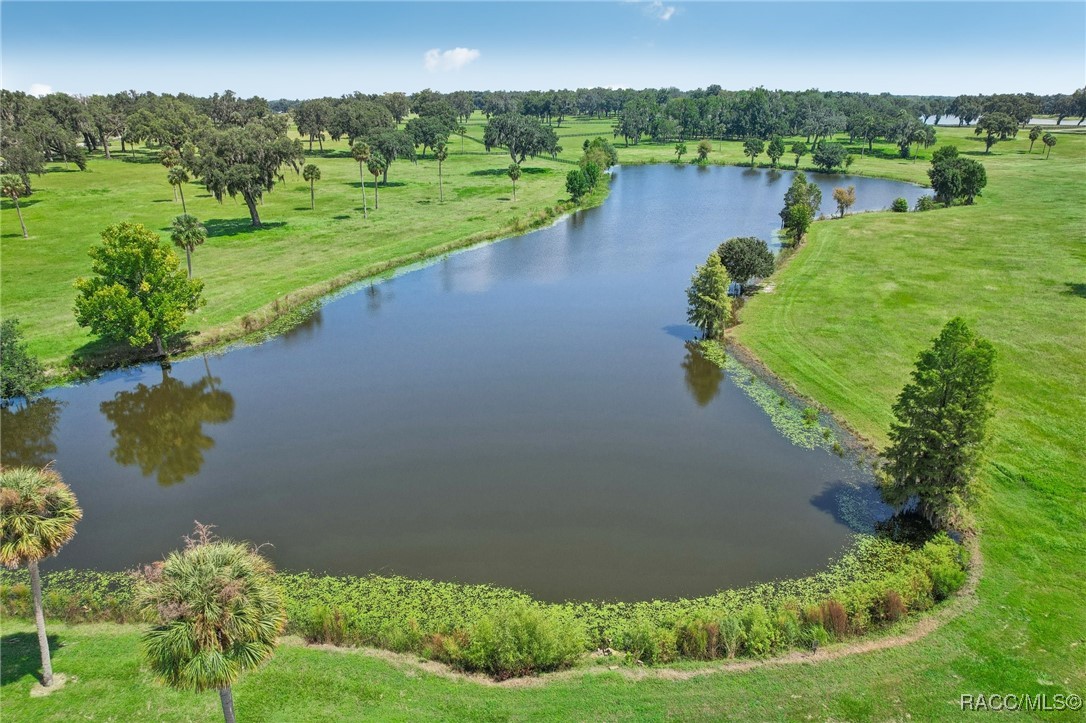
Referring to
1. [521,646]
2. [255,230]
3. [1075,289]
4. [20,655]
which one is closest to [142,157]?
[255,230]

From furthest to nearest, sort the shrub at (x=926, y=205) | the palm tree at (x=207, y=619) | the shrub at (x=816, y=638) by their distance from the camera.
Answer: the shrub at (x=926, y=205) < the shrub at (x=816, y=638) < the palm tree at (x=207, y=619)

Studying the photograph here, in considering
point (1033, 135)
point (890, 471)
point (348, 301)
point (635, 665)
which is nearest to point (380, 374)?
point (348, 301)

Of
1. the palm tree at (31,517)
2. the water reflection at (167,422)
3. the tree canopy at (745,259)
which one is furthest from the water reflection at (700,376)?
the palm tree at (31,517)

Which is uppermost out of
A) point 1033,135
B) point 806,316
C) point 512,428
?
point 1033,135

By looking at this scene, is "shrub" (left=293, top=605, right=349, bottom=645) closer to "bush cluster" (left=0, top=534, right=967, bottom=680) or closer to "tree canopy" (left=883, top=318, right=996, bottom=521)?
"bush cluster" (left=0, top=534, right=967, bottom=680)

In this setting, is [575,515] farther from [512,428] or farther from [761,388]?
[761,388]

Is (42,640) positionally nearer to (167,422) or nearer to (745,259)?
(167,422)

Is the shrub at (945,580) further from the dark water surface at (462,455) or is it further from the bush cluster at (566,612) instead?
the dark water surface at (462,455)
